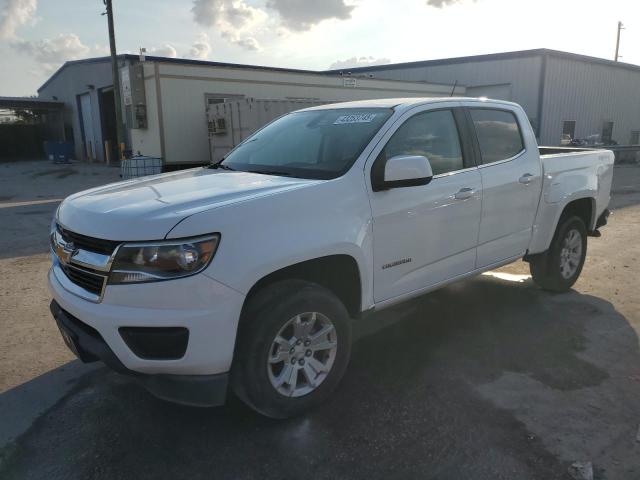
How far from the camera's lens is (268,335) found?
2758mm

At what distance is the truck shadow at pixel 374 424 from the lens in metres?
2.65

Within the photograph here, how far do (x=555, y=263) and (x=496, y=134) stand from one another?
1.57 meters

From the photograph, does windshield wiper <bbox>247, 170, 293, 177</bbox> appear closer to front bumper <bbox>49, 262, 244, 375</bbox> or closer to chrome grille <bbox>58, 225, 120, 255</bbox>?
front bumper <bbox>49, 262, 244, 375</bbox>

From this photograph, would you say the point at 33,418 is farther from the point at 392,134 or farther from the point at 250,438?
the point at 392,134

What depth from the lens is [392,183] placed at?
324 cm

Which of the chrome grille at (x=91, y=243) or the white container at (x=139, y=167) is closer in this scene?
the chrome grille at (x=91, y=243)

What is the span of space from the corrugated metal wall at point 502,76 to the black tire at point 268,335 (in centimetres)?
2394

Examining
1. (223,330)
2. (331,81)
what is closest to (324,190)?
(223,330)

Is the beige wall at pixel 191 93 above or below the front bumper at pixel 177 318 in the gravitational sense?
above

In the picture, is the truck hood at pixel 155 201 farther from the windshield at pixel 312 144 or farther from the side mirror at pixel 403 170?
the side mirror at pixel 403 170

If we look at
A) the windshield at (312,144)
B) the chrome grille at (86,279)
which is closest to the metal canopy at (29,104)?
the windshield at (312,144)

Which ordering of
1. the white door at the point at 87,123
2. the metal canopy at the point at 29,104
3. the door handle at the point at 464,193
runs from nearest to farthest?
the door handle at the point at 464,193
the white door at the point at 87,123
the metal canopy at the point at 29,104

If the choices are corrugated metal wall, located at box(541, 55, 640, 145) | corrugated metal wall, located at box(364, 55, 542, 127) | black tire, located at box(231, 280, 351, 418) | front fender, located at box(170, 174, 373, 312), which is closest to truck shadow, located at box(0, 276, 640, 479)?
black tire, located at box(231, 280, 351, 418)

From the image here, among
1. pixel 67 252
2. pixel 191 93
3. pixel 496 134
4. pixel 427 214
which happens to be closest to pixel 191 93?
pixel 191 93
